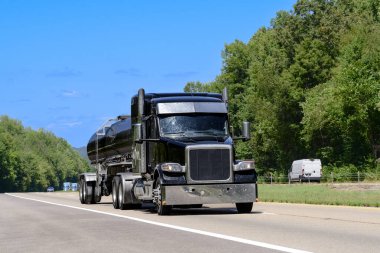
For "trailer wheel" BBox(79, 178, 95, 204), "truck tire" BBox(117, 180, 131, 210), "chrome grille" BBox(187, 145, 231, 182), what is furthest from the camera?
"trailer wheel" BBox(79, 178, 95, 204)

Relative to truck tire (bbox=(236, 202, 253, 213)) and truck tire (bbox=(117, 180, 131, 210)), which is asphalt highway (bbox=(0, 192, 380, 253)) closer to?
truck tire (bbox=(236, 202, 253, 213))

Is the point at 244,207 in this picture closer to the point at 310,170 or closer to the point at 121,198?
the point at 121,198

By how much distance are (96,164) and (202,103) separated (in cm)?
1303

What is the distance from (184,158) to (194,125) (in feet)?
5.02

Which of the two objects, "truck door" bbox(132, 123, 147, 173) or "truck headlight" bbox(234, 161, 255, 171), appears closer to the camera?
"truck headlight" bbox(234, 161, 255, 171)

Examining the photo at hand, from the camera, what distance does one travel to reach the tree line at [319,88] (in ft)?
207

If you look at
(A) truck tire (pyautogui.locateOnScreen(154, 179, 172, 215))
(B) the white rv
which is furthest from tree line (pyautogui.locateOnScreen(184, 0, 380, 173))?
(A) truck tire (pyautogui.locateOnScreen(154, 179, 172, 215))

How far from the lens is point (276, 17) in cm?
9200

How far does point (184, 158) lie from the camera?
20.6m

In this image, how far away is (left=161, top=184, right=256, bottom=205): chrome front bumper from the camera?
20359mm

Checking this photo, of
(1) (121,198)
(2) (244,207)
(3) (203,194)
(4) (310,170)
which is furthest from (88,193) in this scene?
(4) (310,170)

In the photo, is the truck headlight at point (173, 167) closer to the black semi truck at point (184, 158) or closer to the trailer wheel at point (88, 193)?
the black semi truck at point (184, 158)

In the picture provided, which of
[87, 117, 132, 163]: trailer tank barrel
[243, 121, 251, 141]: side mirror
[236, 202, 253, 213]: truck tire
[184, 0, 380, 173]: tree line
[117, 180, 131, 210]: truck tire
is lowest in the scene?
[236, 202, 253, 213]: truck tire

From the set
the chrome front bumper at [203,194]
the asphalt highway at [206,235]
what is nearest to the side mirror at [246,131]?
the chrome front bumper at [203,194]
